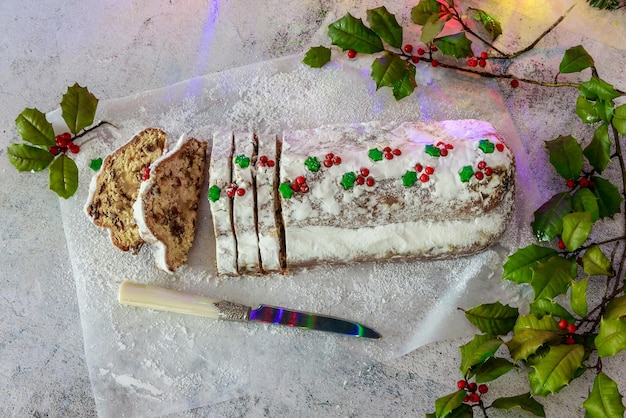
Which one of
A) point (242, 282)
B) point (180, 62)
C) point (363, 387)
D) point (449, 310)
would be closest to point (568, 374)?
point (449, 310)

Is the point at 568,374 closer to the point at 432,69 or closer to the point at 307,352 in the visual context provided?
the point at 307,352

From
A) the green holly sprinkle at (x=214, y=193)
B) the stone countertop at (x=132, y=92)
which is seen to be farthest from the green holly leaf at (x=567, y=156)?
the green holly sprinkle at (x=214, y=193)

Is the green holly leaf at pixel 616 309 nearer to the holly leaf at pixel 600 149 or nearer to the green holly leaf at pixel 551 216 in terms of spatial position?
the green holly leaf at pixel 551 216

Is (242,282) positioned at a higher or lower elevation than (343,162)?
lower

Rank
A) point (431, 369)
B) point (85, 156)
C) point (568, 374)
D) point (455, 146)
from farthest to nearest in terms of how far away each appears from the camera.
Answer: point (85, 156) → point (431, 369) → point (455, 146) → point (568, 374)

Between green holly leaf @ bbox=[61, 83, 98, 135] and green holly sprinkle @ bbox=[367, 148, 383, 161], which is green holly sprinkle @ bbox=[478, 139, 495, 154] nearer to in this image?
green holly sprinkle @ bbox=[367, 148, 383, 161]

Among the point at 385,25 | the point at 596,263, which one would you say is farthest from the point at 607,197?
the point at 385,25
